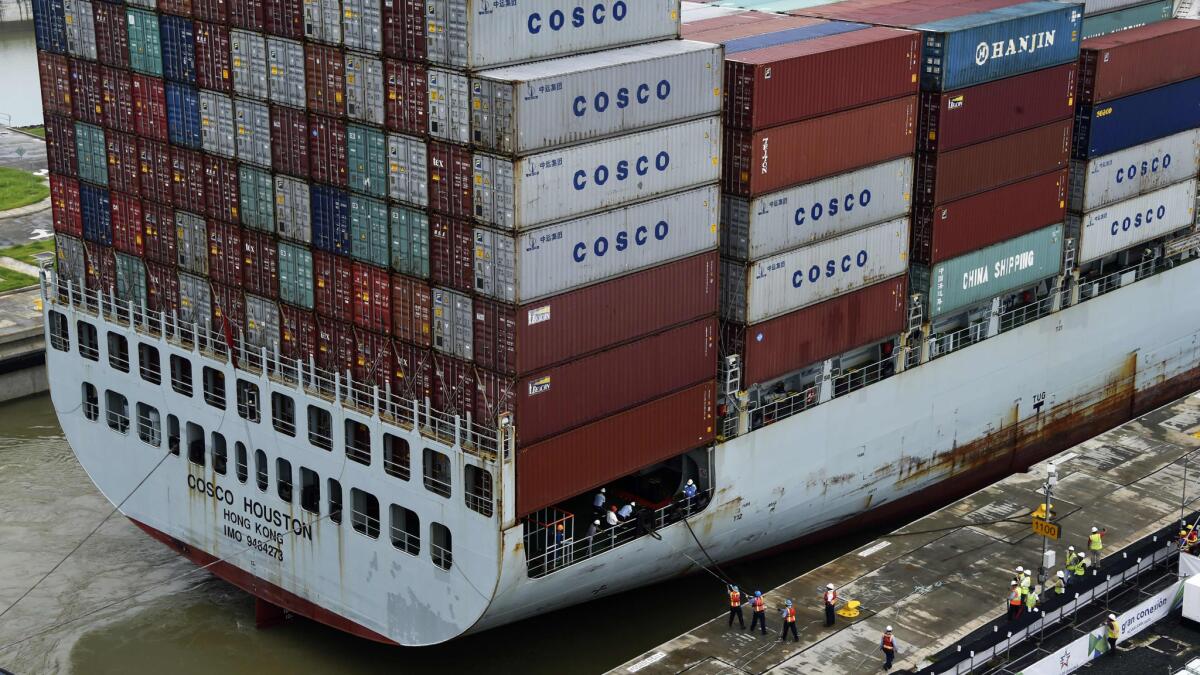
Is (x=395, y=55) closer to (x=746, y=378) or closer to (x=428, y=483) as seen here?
(x=428, y=483)

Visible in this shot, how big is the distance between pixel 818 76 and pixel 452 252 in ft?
41.0

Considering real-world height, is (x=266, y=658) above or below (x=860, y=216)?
below

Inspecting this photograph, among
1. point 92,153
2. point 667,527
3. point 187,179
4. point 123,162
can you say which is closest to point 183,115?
point 187,179

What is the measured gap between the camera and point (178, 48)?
44.3 meters

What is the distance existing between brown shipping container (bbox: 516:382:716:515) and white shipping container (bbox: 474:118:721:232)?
556 cm

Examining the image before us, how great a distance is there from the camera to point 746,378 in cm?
4584

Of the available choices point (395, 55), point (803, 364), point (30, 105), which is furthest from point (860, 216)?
point (30, 105)

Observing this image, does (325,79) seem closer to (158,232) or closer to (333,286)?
(333,286)

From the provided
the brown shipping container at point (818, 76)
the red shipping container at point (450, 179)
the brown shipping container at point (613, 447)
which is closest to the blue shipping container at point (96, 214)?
the red shipping container at point (450, 179)

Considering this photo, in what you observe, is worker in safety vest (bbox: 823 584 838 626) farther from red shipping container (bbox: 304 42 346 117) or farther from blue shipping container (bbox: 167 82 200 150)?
blue shipping container (bbox: 167 82 200 150)

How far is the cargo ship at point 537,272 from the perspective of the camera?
3953 centimetres

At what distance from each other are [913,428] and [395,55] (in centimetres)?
2207

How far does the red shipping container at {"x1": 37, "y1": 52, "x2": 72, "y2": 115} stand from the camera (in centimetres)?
4753

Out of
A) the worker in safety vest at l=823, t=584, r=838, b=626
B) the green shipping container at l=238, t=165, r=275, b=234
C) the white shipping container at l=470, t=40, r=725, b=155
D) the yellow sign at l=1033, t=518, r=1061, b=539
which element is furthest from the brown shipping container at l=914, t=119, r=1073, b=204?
the green shipping container at l=238, t=165, r=275, b=234
